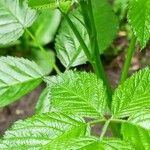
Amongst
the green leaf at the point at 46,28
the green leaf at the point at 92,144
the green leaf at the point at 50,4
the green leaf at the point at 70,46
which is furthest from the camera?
the green leaf at the point at 46,28

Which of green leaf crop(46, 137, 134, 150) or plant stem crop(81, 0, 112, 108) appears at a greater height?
plant stem crop(81, 0, 112, 108)

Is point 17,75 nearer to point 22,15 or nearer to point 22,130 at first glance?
point 22,15

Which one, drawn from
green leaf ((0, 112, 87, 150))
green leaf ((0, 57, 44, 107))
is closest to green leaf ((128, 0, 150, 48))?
green leaf ((0, 112, 87, 150))

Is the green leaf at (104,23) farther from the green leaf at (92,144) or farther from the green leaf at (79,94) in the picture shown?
the green leaf at (92,144)

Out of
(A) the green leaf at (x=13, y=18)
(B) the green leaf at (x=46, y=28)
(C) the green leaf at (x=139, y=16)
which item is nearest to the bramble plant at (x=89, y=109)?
(C) the green leaf at (x=139, y=16)

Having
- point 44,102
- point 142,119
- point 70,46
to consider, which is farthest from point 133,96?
point 70,46

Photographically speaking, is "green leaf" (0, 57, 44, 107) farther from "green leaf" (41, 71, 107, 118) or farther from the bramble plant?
"green leaf" (41, 71, 107, 118)

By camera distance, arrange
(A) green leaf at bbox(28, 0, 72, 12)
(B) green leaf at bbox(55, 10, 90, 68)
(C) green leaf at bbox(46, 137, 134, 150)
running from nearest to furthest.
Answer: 1. (C) green leaf at bbox(46, 137, 134, 150)
2. (A) green leaf at bbox(28, 0, 72, 12)
3. (B) green leaf at bbox(55, 10, 90, 68)
